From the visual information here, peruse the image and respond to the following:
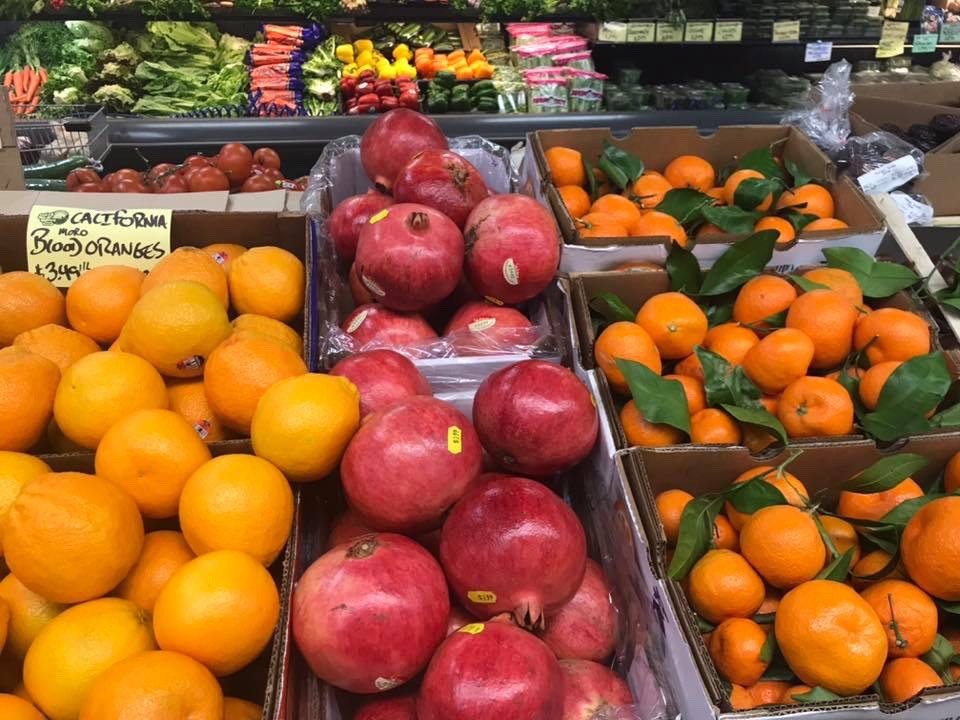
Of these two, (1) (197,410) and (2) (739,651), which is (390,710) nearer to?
(2) (739,651)

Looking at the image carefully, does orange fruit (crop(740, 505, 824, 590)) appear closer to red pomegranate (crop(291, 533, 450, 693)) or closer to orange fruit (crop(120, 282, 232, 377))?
red pomegranate (crop(291, 533, 450, 693))

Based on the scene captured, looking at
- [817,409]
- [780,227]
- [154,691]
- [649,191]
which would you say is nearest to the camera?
[154,691]

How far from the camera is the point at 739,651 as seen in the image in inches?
37.0

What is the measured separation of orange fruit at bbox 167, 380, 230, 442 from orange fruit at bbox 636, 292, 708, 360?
0.83 metres

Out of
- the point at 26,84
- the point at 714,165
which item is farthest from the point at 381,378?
the point at 26,84

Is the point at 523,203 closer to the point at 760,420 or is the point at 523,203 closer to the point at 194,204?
the point at 760,420

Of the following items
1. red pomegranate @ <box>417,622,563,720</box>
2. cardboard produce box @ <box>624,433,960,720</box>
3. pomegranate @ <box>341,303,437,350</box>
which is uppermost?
pomegranate @ <box>341,303,437,350</box>

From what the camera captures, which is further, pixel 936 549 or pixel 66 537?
pixel 936 549

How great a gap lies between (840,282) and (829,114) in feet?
4.57

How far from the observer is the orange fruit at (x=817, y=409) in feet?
3.93

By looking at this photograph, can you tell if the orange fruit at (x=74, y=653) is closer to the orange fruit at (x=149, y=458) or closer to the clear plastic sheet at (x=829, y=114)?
the orange fruit at (x=149, y=458)

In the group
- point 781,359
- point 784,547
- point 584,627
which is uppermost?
point 781,359

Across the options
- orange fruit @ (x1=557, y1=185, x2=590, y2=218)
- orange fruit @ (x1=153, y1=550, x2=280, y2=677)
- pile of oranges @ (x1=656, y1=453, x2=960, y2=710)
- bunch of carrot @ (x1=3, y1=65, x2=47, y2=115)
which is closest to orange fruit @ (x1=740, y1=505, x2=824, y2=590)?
pile of oranges @ (x1=656, y1=453, x2=960, y2=710)

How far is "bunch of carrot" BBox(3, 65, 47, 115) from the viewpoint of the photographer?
3797mm
